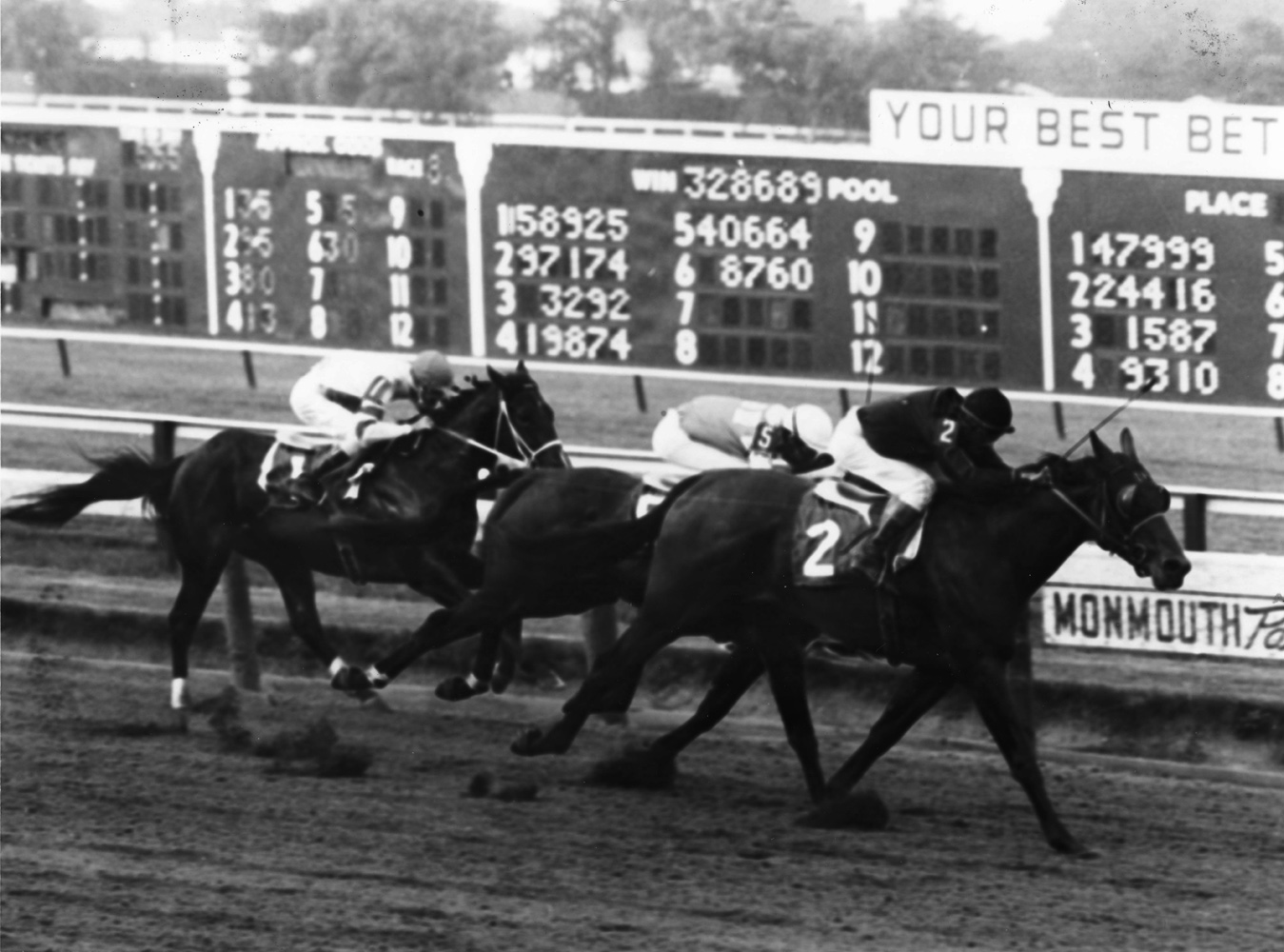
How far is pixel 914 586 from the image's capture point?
576cm

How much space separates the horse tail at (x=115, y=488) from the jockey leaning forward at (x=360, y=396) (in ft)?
1.79

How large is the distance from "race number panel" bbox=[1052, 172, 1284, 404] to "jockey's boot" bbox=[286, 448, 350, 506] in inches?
97.4

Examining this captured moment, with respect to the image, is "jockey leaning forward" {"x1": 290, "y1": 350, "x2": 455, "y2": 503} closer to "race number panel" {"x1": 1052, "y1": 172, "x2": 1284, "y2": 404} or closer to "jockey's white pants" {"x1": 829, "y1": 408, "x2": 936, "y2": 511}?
"jockey's white pants" {"x1": 829, "y1": 408, "x2": 936, "y2": 511}

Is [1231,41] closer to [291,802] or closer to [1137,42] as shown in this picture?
[1137,42]

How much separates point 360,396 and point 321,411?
146 millimetres

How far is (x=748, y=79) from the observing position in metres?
8.40

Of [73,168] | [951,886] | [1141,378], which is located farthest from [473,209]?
[951,886]

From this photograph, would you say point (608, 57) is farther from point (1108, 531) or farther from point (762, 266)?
point (1108, 531)

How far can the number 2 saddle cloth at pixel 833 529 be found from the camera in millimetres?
5855

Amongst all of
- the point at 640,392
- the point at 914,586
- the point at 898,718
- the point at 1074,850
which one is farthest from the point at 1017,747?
the point at 640,392

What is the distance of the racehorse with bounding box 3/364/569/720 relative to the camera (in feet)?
22.9

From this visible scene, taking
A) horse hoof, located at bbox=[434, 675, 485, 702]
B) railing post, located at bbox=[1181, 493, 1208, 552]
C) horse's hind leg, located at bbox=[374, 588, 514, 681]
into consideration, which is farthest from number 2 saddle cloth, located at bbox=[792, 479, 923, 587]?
railing post, located at bbox=[1181, 493, 1208, 552]

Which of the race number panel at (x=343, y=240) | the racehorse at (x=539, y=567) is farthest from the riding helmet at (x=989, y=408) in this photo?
the race number panel at (x=343, y=240)

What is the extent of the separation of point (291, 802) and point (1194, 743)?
2.67 metres
